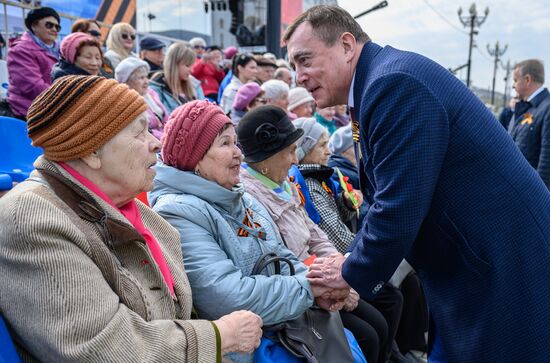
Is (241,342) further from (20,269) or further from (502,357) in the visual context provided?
(502,357)

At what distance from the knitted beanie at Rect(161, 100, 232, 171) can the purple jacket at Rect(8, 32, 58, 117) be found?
107 inches

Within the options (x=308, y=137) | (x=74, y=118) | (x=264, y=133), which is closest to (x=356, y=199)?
(x=308, y=137)

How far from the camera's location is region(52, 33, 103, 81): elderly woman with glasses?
172 inches

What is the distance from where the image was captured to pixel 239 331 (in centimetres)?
180

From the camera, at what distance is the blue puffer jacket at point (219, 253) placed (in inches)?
81.9

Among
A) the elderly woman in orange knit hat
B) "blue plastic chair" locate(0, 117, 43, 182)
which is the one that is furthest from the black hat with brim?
the elderly woman in orange knit hat

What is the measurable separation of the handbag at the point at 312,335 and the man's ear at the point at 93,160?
36.0 inches

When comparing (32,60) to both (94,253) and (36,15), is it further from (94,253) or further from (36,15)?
(94,253)

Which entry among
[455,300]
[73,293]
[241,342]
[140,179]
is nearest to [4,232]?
[73,293]

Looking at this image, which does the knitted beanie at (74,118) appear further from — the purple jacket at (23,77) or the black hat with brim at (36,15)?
the black hat with brim at (36,15)

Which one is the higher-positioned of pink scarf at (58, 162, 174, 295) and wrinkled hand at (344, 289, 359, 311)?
pink scarf at (58, 162, 174, 295)

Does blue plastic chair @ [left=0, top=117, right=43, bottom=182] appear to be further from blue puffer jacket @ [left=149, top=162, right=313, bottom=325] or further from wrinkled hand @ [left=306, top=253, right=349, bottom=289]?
wrinkled hand @ [left=306, top=253, right=349, bottom=289]

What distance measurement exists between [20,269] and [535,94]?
20.5ft

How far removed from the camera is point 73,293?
1354 mm
